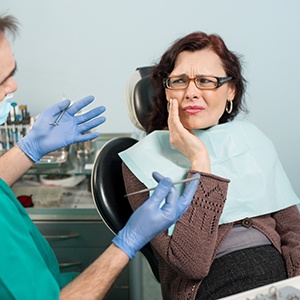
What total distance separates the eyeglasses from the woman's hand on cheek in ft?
0.21

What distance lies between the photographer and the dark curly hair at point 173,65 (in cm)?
143

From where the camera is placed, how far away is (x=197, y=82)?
1.39m

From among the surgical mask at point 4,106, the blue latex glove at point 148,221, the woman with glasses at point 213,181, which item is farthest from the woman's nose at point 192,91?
the surgical mask at point 4,106

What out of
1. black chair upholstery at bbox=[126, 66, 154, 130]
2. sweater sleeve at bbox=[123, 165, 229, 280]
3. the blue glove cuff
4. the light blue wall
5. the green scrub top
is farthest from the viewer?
the light blue wall

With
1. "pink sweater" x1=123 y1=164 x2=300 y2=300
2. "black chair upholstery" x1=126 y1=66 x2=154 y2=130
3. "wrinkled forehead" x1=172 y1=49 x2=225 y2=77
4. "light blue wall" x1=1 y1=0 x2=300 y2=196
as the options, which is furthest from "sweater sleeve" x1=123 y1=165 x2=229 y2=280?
"light blue wall" x1=1 y1=0 x2=300 y2=196

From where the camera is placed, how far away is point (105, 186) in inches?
52.9

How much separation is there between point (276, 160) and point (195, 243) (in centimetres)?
55

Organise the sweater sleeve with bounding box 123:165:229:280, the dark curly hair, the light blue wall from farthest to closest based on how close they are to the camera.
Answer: the light blue wall
the dark curly hair
the sweater sleeve with bounding box 123:165:229:280

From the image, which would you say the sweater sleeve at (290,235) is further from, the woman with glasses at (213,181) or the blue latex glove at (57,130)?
the blue latex glove at (57,130)

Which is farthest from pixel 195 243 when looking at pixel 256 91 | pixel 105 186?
pixel 256 91

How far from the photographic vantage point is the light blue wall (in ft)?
7.35

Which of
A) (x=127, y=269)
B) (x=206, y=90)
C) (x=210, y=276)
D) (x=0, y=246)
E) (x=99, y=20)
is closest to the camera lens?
(x=0, y=246)

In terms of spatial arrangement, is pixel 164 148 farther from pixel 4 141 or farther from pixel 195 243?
pixel 4 141

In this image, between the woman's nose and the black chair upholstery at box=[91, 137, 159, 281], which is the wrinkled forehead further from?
the black chair upholstery at box=[91, 137, 159, 281]
